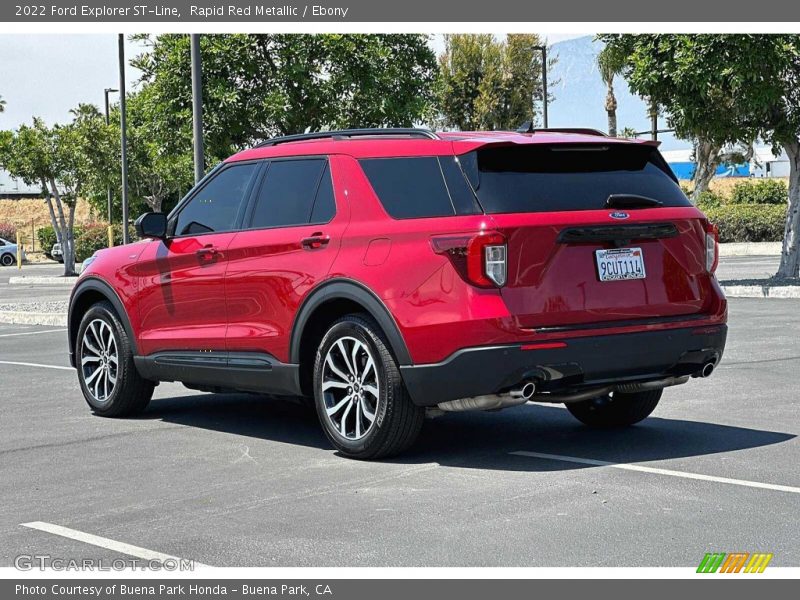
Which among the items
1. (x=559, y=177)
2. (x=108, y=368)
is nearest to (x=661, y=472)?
(x=559, y=177)

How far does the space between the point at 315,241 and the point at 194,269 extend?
4.64ft

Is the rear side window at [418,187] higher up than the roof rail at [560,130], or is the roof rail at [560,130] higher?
the roof rail at [560,130]

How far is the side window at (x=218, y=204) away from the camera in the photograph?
28.5 feet

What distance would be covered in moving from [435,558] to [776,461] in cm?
277

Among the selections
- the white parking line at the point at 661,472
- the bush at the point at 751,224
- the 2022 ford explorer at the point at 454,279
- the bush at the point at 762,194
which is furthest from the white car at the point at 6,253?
the white parking line at the point at 661,472

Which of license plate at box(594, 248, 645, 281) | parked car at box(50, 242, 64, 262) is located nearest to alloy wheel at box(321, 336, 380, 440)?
license plate at box(594, 248, 645, 281)

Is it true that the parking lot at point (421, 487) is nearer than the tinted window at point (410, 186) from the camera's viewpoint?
Yes

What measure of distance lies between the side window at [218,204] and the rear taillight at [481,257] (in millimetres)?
2147

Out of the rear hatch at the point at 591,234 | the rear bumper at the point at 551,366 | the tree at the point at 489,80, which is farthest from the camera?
the tree at the point at 489,80

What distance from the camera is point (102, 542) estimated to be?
5742 mm

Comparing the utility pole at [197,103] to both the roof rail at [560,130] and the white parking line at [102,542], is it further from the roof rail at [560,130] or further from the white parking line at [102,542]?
the white parking line at [102,542]

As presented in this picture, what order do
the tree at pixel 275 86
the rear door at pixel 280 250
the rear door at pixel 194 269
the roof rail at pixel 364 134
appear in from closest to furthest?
the roof rail at pixel 364 134, the rear door at pixel 280 250, the rear door at pixel 194 269, the tree at pixel 275 86

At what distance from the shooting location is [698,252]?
773cm

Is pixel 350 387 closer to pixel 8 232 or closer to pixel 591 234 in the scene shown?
pixel 591 234
